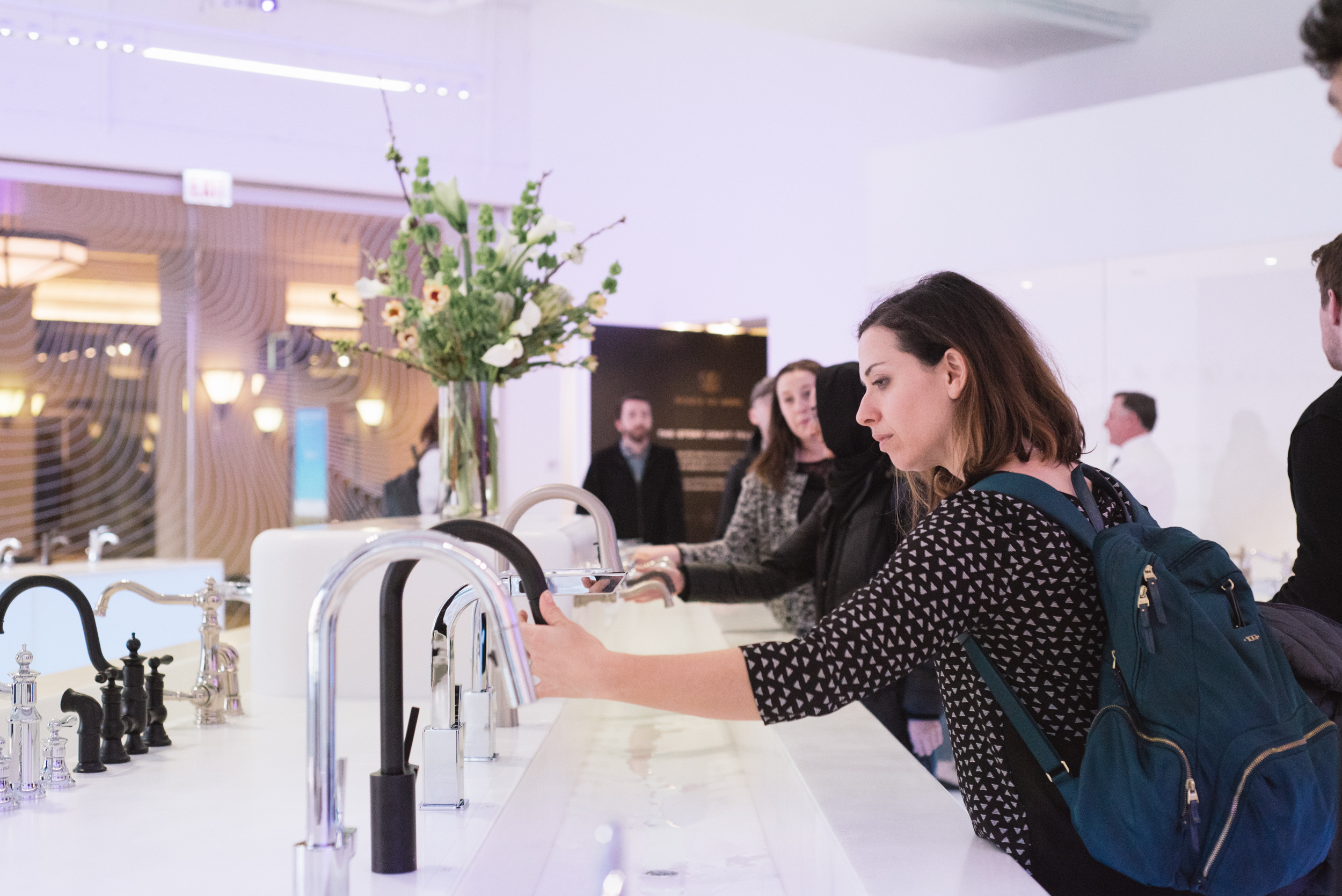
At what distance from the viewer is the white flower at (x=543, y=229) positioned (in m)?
2.11

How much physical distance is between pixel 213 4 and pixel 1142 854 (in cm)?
595

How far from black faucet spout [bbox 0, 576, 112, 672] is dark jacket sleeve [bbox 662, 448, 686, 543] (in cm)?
474

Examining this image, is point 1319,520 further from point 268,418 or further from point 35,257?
point 35,257

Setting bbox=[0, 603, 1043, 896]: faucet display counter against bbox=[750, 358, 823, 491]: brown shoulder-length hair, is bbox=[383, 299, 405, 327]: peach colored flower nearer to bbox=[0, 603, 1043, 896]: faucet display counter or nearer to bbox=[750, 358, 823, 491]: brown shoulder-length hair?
bbox=[0, 603, 1043, 896]: faucet display counter

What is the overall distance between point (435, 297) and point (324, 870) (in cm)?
144

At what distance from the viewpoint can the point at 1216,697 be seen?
0.94 metres

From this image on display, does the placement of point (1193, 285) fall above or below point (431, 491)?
above

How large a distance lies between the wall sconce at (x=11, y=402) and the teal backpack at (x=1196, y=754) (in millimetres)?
6378

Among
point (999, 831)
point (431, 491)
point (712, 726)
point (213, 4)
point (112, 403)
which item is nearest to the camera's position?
point (999, 831)

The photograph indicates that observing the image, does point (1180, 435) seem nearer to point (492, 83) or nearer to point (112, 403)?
point (492, 83)

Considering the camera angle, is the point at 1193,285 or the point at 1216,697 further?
the point at 1193,285

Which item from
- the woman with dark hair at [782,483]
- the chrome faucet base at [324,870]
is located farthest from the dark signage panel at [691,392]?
the chrome faucet base at [324,870]

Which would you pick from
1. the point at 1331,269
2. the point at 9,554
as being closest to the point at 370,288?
the point at 9,554

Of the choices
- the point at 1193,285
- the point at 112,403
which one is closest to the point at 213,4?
the point at 112,403
